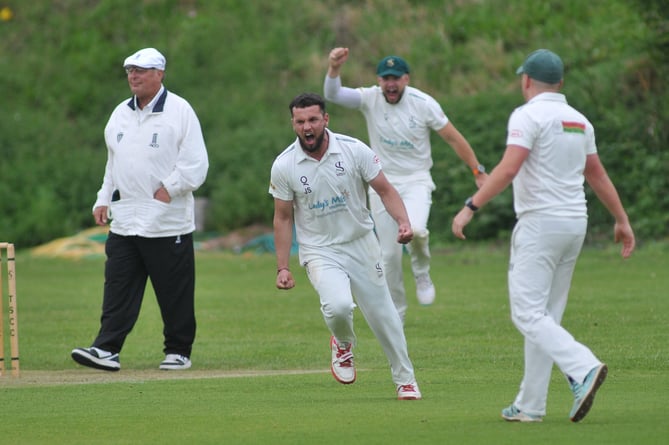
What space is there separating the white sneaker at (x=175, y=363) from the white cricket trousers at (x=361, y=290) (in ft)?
8.59

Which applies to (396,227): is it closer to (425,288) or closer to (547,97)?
(425,288)

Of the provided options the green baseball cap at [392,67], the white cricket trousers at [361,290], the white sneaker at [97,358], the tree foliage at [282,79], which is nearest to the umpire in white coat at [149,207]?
the white sneaker at [97,358]

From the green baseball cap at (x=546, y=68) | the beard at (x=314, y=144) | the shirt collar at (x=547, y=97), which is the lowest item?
the beard at (x=314, y=144)

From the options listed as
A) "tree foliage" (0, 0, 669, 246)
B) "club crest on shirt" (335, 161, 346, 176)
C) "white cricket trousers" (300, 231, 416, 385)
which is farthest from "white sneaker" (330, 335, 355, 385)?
"tree foliage" (0, 0, 669, 246)

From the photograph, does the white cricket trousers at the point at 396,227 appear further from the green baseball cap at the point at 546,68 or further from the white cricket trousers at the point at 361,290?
the green baseball cap at the point at 546,68

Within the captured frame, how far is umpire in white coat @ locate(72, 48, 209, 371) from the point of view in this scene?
35.9 ft

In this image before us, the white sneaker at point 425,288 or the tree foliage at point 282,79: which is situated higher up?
the tree foliage at point 282,79

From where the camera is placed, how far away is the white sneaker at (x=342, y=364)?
929 centimetres

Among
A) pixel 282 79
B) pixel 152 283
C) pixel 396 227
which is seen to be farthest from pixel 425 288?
pixel 282 79

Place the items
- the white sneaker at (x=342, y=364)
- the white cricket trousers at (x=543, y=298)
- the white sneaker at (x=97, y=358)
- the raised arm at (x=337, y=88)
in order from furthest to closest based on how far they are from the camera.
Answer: the raised arm at (x=337, y=88) < the white sneaker at (x=97, y=358) < the white sneaker at (x=342, y=364) < the white cricket trousers at (x=543, y=298)

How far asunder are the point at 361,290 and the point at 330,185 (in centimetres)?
71

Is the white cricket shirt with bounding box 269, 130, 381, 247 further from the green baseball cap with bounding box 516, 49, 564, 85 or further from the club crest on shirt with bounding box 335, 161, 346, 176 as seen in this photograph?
the green baseball cap with bounding box 516, 49, 564, 85

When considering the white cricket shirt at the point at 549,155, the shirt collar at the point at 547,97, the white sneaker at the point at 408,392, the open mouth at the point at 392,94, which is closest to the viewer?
the white cricket shirt at the point at 549,155

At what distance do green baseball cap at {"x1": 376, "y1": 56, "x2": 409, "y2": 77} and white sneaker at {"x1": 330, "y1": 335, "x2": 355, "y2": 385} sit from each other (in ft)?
11.5
